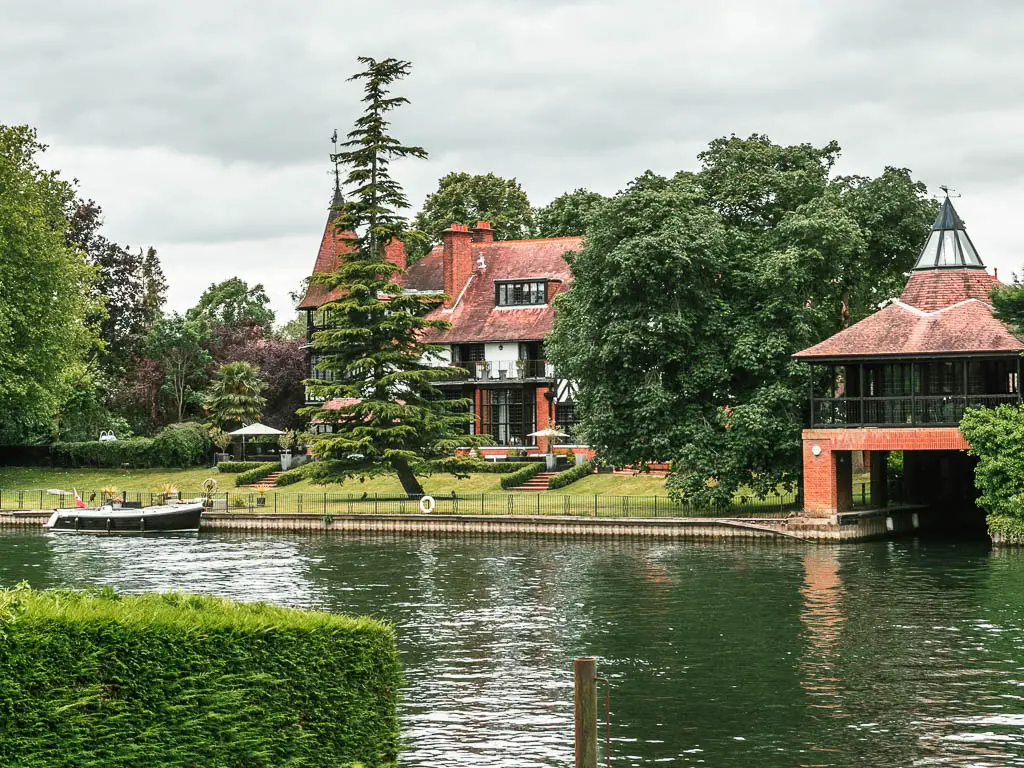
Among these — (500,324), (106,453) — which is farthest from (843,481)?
(106,453)

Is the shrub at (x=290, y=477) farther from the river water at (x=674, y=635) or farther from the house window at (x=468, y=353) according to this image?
the river water at (x=674, y=635)

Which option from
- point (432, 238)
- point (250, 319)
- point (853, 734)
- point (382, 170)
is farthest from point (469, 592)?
point (250, 319)

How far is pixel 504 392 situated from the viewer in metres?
76.8

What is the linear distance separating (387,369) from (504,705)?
3998 centimetres

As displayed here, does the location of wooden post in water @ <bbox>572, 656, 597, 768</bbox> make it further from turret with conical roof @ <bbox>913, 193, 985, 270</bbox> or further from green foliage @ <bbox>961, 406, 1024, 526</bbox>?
turret with conical roof @ <bbox>913, 193, 985, 270</bbox>

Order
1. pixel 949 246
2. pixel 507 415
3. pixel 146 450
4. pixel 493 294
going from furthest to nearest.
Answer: pixel 493 294, pixel 146 450, pixel 507 415, pixel 949 246

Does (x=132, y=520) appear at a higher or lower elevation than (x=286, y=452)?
lower

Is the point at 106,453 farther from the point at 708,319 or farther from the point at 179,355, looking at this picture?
the point at 708,319

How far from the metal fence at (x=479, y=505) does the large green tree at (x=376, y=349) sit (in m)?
→ 1.97

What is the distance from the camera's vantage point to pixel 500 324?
77.5 metres

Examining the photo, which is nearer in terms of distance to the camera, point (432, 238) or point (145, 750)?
point (145, 750)

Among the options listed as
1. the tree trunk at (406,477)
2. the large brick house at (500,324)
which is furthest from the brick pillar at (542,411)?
the tree trunk at (406,477)

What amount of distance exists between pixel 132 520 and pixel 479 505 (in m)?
14.8

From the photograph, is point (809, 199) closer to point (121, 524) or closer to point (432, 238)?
point (121, 524)
